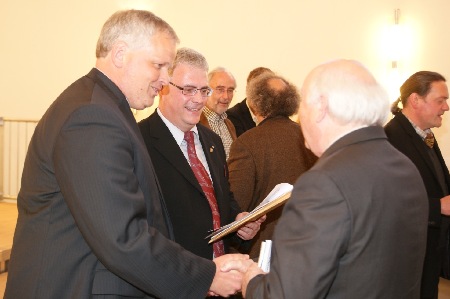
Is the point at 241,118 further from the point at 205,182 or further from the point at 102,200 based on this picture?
the point at 102,200

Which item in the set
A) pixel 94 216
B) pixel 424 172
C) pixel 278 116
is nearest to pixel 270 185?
pixel 278 116

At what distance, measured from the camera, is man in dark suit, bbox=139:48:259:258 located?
228 cm

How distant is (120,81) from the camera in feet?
5.67

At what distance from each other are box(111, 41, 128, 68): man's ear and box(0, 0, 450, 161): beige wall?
487 centimetres

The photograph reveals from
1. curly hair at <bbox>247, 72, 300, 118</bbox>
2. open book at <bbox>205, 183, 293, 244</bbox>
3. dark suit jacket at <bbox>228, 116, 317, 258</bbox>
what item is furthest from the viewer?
curly hair at <bbox>247, 72, 300, 118</bbox>

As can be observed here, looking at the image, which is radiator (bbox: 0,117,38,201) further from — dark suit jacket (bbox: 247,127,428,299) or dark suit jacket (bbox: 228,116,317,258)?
dark suit jacket (bbox: 247,127,428,299)

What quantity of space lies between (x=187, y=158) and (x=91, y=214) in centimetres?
99

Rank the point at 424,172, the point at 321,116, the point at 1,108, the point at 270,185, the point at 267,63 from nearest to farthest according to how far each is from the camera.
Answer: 1. the point at 321,116
2. the point at 270,185
3. the point at 424,172
4. the point at 267,63
5. the point at 1,108

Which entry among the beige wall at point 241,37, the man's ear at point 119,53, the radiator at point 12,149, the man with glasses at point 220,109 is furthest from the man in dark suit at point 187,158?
the radiator at point 12,149

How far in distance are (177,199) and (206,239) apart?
0.74 ft

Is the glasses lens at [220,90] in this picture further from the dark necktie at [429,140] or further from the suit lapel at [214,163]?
the suit lapel at [214,163]

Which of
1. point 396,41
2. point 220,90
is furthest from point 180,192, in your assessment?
point 396,41

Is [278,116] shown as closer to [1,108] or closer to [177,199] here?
[177,199]

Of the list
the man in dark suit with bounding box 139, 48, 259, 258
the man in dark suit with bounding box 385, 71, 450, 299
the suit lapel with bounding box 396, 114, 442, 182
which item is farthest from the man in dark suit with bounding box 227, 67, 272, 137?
the man in dark suit with bounding box 139, 48, 259, 258
